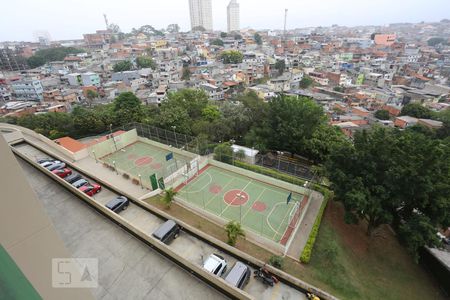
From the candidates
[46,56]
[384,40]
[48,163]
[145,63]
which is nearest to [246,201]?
[48,163]

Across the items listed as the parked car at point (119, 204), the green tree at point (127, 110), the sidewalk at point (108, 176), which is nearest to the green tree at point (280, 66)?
the green tree at point (127, 110)

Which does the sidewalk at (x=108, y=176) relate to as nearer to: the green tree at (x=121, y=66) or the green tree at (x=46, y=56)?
the green tree at (x=121, y=66)

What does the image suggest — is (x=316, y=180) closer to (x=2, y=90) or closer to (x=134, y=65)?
(x=2, y=90)

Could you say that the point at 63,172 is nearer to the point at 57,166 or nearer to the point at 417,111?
the point at 57,166

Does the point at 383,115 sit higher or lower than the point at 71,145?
lower

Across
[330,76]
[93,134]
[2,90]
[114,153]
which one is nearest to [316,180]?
[114,153]
